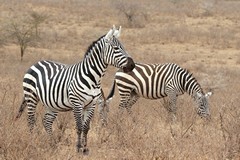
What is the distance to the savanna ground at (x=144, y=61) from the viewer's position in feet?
17.5

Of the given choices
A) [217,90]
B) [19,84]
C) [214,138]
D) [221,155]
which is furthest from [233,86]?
[221,155]

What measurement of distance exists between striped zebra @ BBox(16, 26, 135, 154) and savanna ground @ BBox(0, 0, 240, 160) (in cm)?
32

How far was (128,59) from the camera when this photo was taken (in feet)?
19.8

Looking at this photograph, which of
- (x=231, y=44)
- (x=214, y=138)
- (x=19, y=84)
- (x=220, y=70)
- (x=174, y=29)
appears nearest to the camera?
(x=214, y=138)

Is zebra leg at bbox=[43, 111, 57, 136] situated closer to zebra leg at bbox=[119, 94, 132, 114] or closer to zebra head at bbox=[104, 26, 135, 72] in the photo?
zebra head at bbox=[104, 26, 135, 72]

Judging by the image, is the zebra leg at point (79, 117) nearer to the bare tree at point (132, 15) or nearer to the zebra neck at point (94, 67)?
the zebra neck at point (94, 67)

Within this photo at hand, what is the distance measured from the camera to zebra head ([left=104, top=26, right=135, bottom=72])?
6.06 meters

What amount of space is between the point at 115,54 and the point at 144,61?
13912mm

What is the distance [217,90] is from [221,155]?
966 cm

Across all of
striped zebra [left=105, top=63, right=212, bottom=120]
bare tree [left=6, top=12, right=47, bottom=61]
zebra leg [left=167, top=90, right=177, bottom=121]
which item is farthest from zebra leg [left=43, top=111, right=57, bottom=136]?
bare tree [left=6, top=12, right=47, bottom=61]

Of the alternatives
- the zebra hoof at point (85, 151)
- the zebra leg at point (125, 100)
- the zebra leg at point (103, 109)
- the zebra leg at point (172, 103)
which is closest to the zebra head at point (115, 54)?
the zebra hoof at point (85, 151)

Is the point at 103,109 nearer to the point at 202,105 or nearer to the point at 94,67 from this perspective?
the point at 202,105

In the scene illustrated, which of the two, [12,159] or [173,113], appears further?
[173,113]

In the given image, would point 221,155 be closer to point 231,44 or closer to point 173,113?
point 173,113
